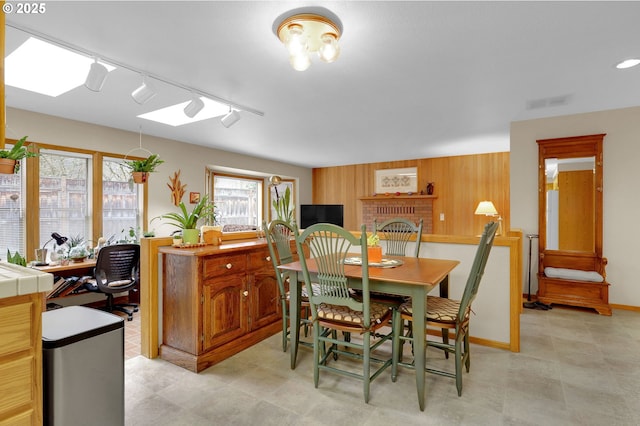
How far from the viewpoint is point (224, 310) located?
8.48 ft

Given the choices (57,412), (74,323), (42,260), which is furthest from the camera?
(42,260)

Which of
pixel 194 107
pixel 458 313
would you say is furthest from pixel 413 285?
pixel 194 107

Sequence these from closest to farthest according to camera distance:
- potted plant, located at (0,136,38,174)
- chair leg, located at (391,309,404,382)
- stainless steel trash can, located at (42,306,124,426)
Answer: stainless steel trash can, located at (42,306,124,426)
potted plant, located at (0,136,38,174)
chair leg, located at (391,309,404,382)

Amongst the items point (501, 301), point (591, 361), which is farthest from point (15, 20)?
point (591, 361)

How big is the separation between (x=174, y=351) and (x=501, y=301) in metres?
2.74

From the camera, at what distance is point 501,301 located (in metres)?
2.80

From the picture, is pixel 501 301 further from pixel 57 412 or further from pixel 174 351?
pixel 57 412

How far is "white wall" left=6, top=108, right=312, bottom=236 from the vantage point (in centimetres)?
362

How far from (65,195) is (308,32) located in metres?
3.79

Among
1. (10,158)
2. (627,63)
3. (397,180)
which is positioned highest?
(627,63)

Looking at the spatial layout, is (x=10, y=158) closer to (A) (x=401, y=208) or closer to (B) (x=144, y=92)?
(B) (x=144, y=92)

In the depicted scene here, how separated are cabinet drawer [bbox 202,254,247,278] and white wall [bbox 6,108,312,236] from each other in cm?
267

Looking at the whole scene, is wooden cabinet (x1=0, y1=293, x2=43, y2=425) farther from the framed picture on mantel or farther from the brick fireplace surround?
the framed picture on mantel

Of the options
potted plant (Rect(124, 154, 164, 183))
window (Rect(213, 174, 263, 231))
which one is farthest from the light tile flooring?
window (Rect(213, 174, 263, 231))
